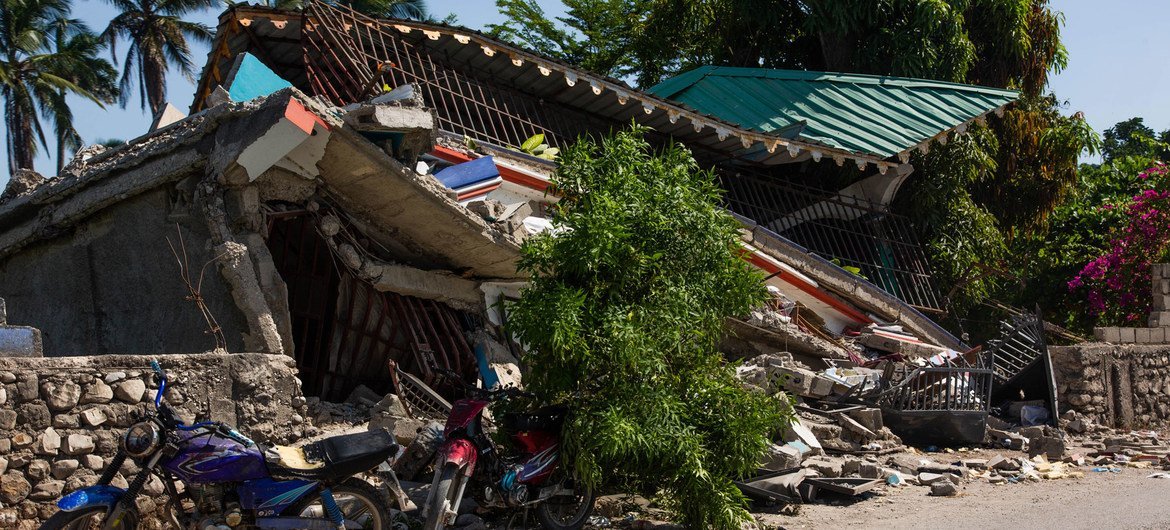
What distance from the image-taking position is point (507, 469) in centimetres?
616

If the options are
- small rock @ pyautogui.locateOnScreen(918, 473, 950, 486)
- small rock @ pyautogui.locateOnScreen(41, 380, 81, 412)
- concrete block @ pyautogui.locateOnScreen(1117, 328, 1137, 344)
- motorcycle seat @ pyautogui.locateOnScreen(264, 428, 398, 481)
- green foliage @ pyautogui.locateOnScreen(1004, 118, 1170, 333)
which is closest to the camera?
motorcycle seat @ pyautogui.locateOnScreen(264, 428, 398, 481)

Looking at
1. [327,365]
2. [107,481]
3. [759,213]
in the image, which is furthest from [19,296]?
[759,213]

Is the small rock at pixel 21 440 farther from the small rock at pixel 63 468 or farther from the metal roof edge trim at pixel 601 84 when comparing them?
the metal roof edge trim at pixel 601 84

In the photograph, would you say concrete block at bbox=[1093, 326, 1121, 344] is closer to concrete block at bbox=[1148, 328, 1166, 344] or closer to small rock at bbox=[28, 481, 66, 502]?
concrete block at bbox=[1148, 328, 1166, 344]

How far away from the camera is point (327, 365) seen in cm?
919

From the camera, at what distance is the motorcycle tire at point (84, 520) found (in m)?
4.97

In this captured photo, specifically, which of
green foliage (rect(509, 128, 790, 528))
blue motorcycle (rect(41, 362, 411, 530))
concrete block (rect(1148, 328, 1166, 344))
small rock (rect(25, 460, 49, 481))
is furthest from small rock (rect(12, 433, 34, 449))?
concrete block (rect(1148, 328, 1166, 344))

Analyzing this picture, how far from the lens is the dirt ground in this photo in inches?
267

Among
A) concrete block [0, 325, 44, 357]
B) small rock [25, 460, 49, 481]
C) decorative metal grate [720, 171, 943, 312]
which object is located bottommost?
small rock [25, 460, 49, 481]

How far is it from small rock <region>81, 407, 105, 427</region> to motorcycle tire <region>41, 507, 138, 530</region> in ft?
3.57

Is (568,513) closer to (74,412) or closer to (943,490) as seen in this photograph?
(74,412)

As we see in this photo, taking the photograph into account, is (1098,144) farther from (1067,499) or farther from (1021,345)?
(1067,499)

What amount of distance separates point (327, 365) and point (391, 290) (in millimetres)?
993

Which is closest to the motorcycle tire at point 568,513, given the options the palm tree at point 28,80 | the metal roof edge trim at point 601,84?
the metal roof edge trim at point 601,84
